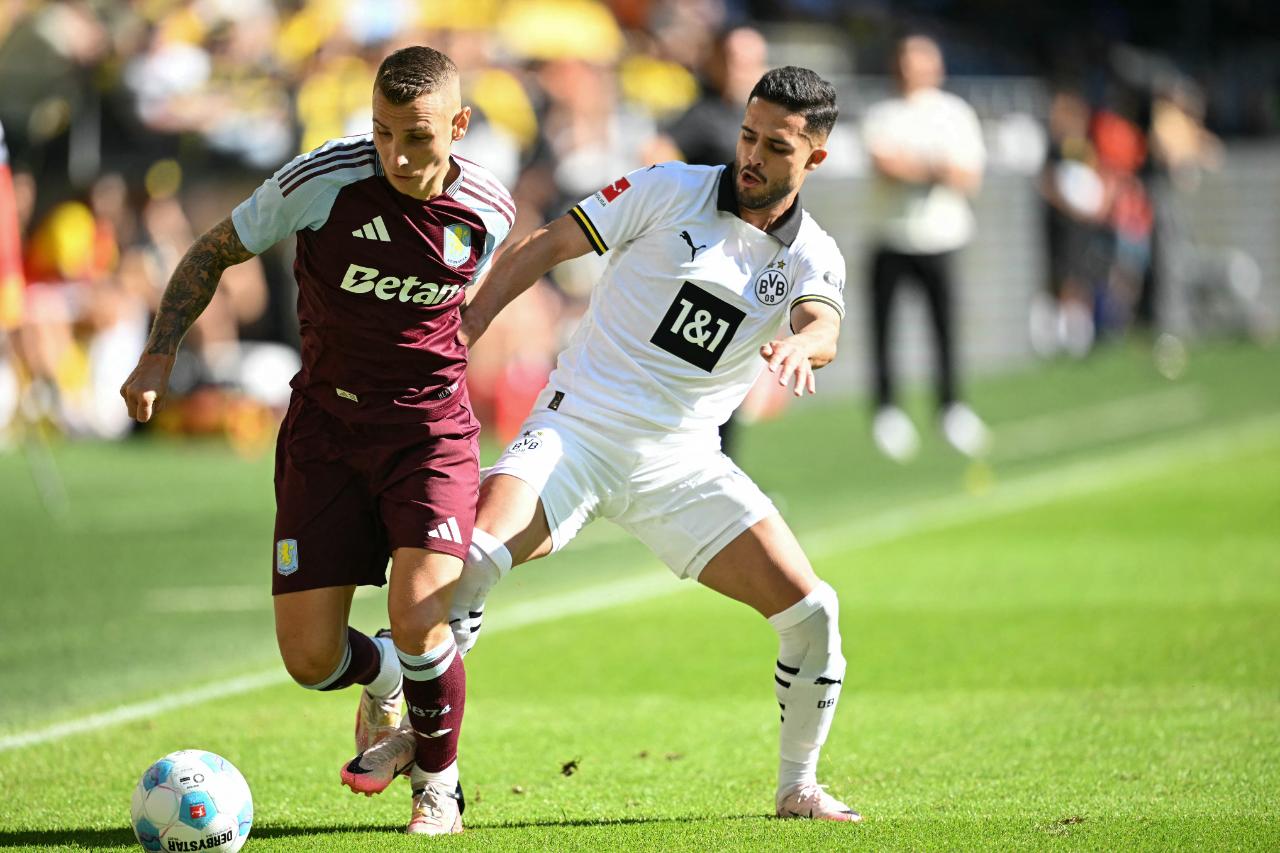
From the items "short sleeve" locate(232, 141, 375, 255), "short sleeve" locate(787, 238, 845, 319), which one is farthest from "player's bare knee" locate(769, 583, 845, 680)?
"short sleeve" locate(232, 141, 375, 255)

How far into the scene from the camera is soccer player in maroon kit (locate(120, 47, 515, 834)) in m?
5.19

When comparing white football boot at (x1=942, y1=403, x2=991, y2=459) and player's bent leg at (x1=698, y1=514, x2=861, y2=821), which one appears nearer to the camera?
player's bent leg at (x1=698, y1=514, x2=861, y2=821)

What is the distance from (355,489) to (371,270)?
2.18 ft

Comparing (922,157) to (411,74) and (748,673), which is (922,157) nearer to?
(748,673)

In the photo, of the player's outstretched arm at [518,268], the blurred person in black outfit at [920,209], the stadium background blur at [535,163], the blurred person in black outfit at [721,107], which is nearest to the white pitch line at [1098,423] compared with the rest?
the blurred person in black outfit at [920,209]

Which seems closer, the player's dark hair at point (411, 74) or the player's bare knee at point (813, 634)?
the player's dark hair at point (411, 74)

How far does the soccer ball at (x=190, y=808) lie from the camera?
4.89 meters

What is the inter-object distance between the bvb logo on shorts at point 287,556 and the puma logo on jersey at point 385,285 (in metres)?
0.78

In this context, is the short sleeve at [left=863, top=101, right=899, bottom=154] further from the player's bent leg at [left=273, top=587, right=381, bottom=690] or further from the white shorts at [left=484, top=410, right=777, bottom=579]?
the player's bent leg at [left=273, top=587, right=381, bottom=690]

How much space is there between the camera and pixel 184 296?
535 centimetres

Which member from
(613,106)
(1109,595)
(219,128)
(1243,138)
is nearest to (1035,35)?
(1243,138)

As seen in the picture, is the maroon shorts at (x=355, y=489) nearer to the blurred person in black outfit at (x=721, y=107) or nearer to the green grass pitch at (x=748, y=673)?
the green grass pitch at (x=748, y=673)

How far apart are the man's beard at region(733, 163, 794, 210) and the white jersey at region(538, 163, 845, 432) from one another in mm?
73

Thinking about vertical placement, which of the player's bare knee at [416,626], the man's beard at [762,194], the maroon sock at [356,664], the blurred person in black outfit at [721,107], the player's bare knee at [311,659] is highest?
the man's beard at [762,194]
